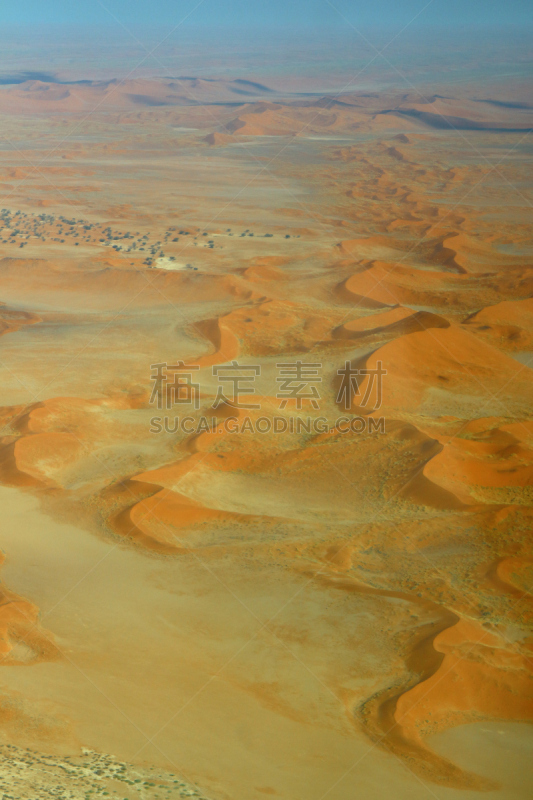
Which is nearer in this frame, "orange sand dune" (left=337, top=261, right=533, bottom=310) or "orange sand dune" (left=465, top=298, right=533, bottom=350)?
"orange sand dune" (left=465, top=298, right=533, bottom=350)

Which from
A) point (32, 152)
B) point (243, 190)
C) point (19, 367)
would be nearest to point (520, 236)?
point (243, 190)

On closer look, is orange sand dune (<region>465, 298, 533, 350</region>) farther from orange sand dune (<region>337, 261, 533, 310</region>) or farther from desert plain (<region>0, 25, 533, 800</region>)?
orange sand dune (<region>337, 261, 533, 310</region>)

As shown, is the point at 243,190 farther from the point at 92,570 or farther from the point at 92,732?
the point at 92,732

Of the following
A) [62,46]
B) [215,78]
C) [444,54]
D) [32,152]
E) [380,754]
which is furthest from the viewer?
[62,46]

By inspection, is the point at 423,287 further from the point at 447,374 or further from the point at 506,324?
the point at 447,374

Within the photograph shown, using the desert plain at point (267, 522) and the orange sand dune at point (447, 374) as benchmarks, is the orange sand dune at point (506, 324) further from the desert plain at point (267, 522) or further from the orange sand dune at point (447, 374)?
the orange sand dune at point (447, 374)

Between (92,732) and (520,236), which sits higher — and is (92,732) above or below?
below

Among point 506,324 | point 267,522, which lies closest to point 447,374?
point 506,324

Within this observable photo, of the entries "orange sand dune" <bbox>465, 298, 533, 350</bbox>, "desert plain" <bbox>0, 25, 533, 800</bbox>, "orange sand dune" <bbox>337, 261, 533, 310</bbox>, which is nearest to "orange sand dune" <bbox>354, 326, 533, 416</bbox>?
"desert plain" <bbox>0, 25, 533, 800</bbox>

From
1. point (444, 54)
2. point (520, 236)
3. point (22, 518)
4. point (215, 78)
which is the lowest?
point (22, 518)
